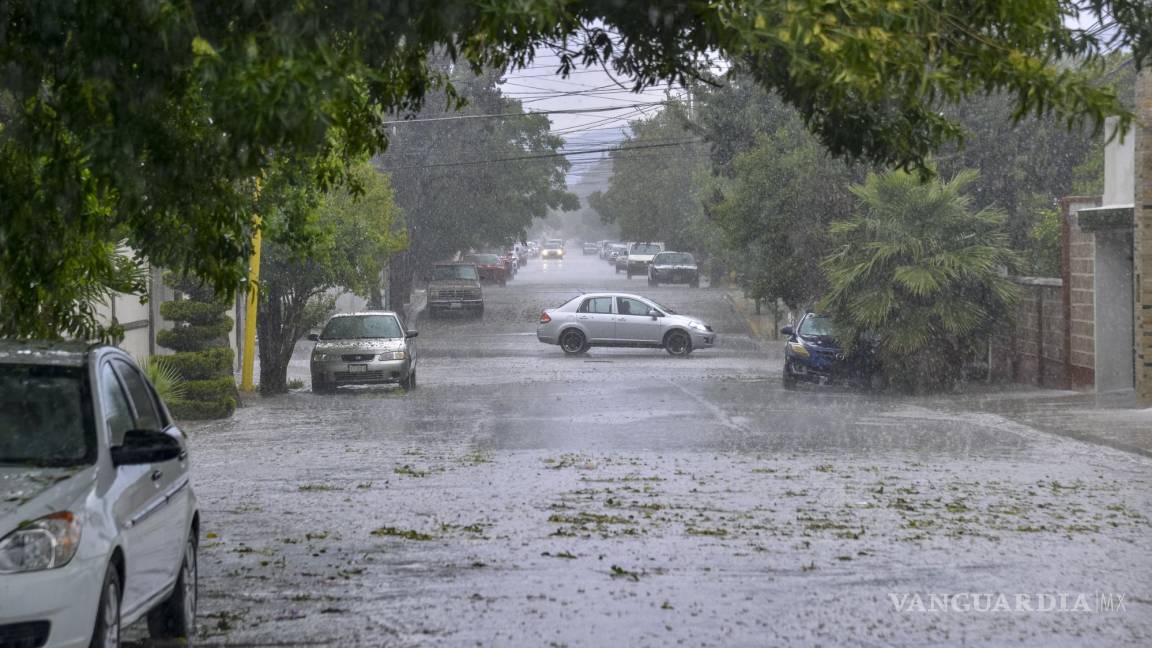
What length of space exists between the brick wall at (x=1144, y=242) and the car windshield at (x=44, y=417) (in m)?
19.5

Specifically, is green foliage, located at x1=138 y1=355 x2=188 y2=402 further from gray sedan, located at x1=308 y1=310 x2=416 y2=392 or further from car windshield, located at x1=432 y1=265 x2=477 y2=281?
car windshield, located at x1=432 y1=265 x2=477 y2=281

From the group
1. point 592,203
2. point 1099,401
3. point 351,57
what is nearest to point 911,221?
point 1099,401

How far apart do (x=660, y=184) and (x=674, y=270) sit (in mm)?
12130

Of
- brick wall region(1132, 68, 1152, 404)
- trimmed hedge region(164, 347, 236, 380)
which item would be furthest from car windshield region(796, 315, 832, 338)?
trimmed hedge region(164, 347, 236, 380)

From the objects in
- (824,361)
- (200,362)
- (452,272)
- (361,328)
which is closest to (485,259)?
(452,272)

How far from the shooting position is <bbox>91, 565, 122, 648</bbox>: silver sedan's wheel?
230 inches

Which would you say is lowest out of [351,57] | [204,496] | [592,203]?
[204,496]

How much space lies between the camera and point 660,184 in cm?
8294

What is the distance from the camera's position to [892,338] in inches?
1080

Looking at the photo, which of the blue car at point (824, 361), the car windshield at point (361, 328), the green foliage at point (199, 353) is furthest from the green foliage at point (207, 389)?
the blue car at point (824, 361)

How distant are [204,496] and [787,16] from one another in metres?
8.28

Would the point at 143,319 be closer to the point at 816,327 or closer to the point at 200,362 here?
the point at 200,362

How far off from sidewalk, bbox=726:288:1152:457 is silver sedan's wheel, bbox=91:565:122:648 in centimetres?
1413

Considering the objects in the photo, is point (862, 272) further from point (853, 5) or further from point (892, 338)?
point (853, 5)
